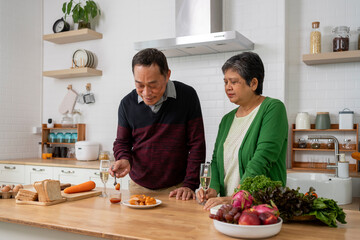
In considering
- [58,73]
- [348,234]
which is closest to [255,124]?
[348,234]

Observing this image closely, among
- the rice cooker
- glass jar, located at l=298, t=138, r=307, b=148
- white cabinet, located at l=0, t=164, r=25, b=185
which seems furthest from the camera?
the rice cooker

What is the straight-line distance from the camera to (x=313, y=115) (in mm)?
4035

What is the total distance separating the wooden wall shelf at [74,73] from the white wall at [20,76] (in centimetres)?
39

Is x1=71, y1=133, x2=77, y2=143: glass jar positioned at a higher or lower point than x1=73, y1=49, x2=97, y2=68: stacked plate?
lower

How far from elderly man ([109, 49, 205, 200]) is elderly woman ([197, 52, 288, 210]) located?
0.21 m

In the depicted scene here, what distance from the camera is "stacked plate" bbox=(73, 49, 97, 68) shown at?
482cm

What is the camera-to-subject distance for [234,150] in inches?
80.0

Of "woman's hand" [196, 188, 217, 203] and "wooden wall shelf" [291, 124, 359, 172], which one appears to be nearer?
"woman's hand" [196, 188, 217, 203]

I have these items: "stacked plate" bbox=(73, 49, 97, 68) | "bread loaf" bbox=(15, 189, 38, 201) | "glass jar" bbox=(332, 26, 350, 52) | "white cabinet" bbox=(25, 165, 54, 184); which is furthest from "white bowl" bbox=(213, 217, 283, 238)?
"stacked plate" bbox=(73, 49, 97, 68)

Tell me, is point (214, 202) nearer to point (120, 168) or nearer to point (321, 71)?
point (120, 168)

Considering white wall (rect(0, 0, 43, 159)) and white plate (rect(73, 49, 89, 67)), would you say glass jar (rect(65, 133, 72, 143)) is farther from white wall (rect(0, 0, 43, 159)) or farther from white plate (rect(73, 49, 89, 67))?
white plate (rect(73, 49, 89, 67))

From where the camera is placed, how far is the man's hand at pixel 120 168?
207 cm

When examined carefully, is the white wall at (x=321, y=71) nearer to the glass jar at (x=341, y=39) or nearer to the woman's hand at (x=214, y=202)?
the glass jar at (x=341, y=39)

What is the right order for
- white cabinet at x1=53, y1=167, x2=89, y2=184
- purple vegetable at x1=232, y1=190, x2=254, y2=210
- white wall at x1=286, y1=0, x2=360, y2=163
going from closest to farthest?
purple vegetable at x1=232, y1=190, x2=254, y2=210 → white wall at x1=286, y1=0, x2=360, y2=163 → white cabinet at x1=53, y1=167, x2=89, y2=184
